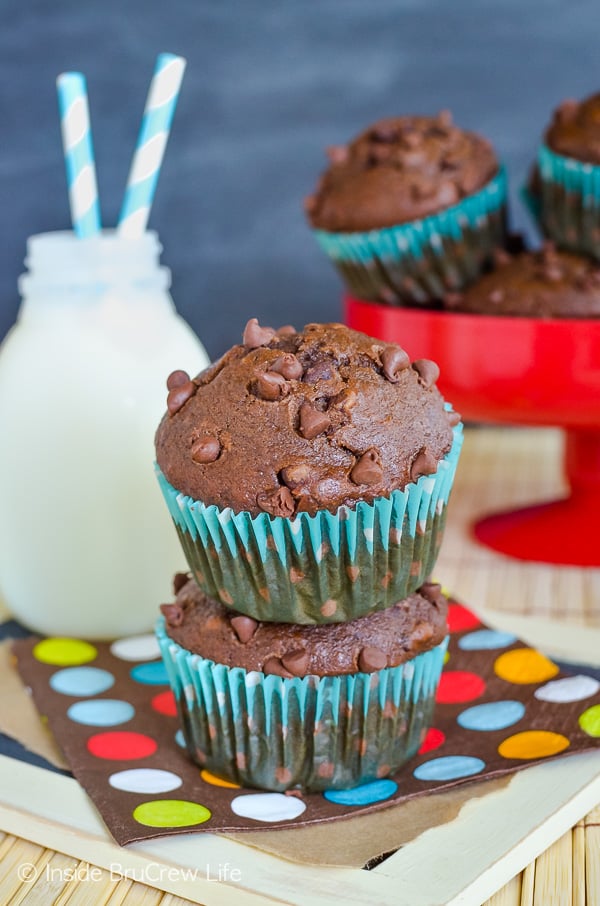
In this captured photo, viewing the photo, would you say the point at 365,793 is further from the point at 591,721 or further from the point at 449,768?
the point at 591,721

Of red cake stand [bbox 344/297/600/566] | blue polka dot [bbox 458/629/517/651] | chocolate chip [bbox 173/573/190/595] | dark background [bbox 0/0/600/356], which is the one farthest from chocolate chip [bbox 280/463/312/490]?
dark background [bbox 0/0/600/356]

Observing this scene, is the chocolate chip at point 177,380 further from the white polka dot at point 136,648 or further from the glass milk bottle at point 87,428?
the white polka dot at point 136,648

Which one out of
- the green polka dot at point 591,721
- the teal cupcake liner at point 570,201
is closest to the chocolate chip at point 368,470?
the green polka dot at point 591,721

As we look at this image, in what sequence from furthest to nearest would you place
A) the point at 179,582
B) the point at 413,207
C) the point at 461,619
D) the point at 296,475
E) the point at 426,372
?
the point at 413,207 < the point at 461,619 < the point at 179,582 < the point at 426,372 < the point at 296,475

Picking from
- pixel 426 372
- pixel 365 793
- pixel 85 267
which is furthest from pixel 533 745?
pixel 85 267

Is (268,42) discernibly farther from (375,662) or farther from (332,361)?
(375,662)

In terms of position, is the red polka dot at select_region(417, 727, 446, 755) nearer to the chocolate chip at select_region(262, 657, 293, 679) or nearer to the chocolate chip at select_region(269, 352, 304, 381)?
the chocolate chip at select_region(262, 657, 293, 679)
